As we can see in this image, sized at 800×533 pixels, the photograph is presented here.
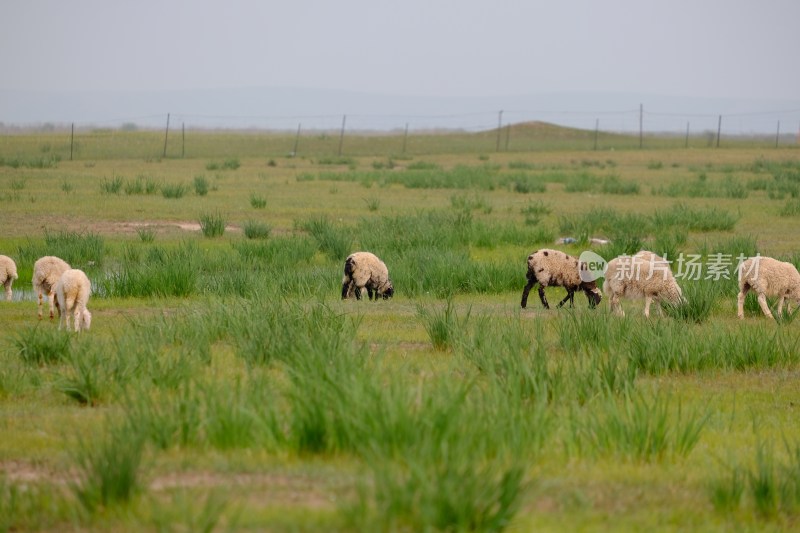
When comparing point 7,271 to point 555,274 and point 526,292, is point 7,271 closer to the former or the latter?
point 526,292

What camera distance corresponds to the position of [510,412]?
760cm

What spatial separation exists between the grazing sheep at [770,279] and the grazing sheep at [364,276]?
5.12 metres

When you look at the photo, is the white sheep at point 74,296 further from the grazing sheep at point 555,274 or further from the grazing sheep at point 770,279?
the grazing sheep at point 770,279

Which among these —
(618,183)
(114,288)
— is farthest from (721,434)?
(618,183)

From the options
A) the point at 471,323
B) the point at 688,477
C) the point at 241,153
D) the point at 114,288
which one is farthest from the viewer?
the point at 241,153

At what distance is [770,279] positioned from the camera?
1455cm

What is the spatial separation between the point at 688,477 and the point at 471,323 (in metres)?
5.67

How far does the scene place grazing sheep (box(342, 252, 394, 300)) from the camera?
658 inches

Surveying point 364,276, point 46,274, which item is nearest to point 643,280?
point 364,276

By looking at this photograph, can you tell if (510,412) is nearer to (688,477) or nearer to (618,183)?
(688,477)

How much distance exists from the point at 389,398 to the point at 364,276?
31.8ft

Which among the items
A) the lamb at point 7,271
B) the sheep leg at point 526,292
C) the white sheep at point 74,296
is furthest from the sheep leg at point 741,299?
the lamb at point 7,271

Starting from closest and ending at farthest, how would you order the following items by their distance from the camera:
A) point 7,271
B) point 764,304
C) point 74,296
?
1. point 74,296
2. point 764,304
3. point 7,271

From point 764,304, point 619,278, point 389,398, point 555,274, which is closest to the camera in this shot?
point 389,398
